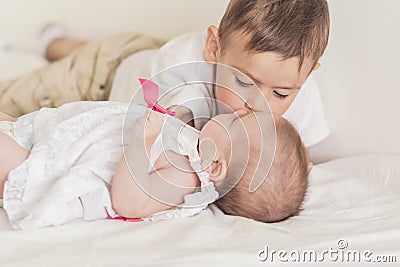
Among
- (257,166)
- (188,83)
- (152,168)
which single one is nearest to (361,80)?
(188,83)

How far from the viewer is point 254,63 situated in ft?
3.85

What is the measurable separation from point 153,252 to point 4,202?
261mm

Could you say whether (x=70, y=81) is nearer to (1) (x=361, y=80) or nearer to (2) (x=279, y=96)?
(2) (x=279, y=96)

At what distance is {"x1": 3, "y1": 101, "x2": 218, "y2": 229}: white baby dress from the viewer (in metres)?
0.95

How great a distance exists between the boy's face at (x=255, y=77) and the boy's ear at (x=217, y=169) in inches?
5.9

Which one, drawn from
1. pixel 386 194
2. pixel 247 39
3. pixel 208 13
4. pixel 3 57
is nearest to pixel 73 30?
pixel 3 57

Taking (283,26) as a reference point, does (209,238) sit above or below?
below

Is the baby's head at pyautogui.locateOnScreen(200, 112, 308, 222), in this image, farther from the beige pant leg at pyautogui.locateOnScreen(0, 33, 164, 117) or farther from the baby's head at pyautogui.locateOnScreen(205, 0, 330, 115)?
the beige pant leg at pyautogui.locateOnScreen(0, 33, 164, 117)

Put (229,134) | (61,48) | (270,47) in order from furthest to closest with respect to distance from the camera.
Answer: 1. (61,48)
2. (270,47)
3. (229,134)

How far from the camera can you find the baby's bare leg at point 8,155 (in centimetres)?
99

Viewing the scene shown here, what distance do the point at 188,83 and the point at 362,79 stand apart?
39 centimetres

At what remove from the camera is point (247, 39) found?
1189 mm

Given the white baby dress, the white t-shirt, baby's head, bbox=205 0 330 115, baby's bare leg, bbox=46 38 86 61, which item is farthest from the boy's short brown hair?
baby's bare leg, bbox=46 38 86 61

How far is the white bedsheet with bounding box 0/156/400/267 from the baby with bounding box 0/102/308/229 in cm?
3
